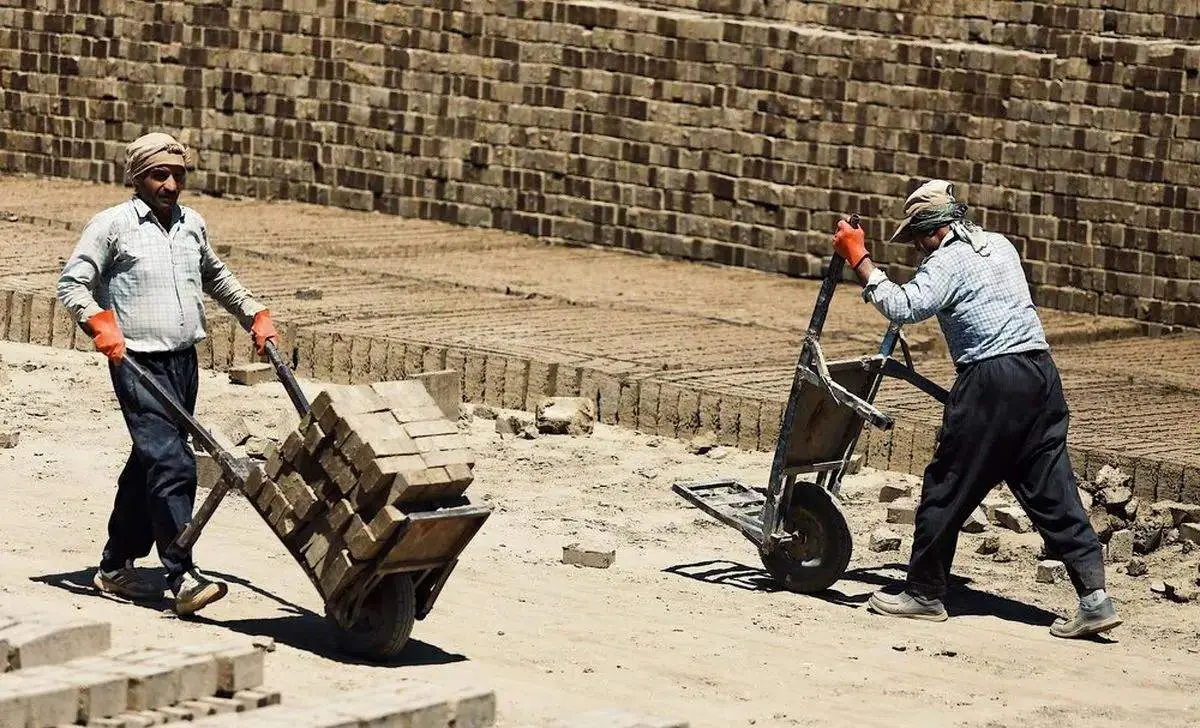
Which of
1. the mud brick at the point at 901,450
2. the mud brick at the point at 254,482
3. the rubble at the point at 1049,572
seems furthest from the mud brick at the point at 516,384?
the mud brick at the point at 254,482

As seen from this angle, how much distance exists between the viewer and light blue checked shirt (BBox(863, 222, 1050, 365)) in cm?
853

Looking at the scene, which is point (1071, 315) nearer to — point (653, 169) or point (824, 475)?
point (653, 169)

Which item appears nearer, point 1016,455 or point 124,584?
point 124,584

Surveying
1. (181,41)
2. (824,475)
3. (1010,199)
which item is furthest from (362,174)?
(824,475)

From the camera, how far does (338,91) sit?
58.3ft

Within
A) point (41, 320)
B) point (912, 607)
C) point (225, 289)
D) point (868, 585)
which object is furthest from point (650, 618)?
point (41, 320)

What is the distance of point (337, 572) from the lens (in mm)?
7535

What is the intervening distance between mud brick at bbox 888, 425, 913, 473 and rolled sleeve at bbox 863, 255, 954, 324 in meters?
2.33

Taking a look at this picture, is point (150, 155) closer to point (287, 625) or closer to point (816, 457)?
point (287, 625)

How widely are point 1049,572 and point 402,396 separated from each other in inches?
110

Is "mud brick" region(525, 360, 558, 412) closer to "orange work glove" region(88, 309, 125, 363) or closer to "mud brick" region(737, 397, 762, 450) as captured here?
"mud brick" region(737, 397, 762, 450)

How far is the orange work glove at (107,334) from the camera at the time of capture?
7871mm

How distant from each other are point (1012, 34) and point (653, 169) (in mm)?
2573

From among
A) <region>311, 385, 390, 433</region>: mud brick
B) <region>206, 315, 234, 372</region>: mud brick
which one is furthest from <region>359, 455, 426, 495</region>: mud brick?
<region>206, 315, 234, 372</region>: mud brick
